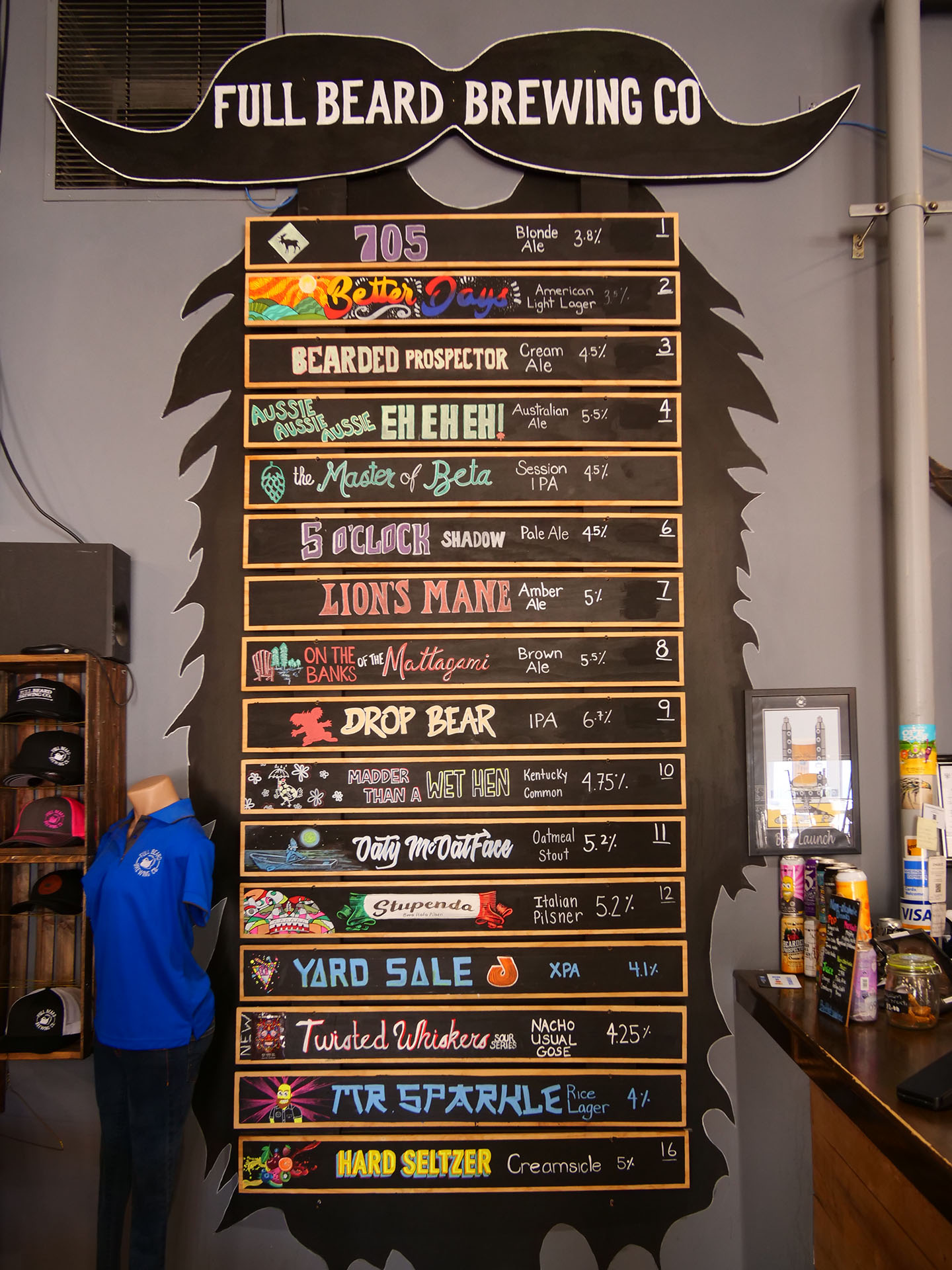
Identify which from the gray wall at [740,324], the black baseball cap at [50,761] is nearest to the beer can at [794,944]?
the gray wall at [740,324]

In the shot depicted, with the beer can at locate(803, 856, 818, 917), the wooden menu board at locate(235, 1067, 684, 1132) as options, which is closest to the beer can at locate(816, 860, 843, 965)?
the beer can at locate(803, 856, 818, 917)

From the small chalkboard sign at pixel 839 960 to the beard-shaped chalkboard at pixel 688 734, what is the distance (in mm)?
423

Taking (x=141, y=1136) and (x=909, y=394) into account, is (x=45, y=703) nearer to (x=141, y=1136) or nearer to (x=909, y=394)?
(x=141, y=1136)

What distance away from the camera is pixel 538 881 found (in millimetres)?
2617

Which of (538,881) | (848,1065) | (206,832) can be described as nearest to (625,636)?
(538,881)

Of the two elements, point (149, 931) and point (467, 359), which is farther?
point (467, 359)

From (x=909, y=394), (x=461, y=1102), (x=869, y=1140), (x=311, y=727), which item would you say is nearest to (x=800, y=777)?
(x=869, y=1140)

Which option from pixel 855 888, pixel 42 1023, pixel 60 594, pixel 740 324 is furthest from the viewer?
pixel 740 324

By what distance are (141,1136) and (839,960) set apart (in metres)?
1.98

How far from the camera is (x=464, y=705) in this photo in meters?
2.65

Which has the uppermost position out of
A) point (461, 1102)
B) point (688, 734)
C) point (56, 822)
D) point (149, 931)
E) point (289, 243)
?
point (289, 243)

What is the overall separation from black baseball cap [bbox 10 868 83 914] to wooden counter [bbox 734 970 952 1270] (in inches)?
80.3

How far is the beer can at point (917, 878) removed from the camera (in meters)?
2.48

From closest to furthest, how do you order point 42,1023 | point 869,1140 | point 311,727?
1. point 869,1140
2. point 42,1023
3. point 311,727
